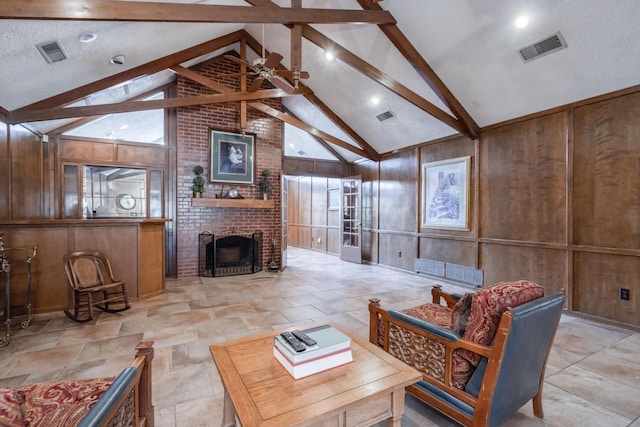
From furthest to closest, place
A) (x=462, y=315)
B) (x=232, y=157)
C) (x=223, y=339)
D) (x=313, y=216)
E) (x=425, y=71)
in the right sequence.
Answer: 1. (x=313, y=216)
2. (x=232, y=157)
3. (x=425, y=71)
4. (x=223, y=339)
5. (x=462, y=315)

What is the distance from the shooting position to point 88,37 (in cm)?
340

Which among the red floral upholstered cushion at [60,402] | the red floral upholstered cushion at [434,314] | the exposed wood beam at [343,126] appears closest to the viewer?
the red floral upholstered cushion at [60,402]

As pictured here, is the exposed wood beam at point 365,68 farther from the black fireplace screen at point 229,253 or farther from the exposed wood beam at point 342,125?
the black fireplace screen at point 229,253

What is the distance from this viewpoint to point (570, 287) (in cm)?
388

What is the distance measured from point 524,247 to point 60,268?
6341mm

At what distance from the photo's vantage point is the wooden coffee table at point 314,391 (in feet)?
3.68

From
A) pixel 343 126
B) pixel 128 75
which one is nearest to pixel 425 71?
pixel 343 126

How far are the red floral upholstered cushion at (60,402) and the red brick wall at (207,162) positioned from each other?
479 centimetres

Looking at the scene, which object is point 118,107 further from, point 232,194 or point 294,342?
point 294,342

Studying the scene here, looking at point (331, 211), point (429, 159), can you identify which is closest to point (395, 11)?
point (429, 159)

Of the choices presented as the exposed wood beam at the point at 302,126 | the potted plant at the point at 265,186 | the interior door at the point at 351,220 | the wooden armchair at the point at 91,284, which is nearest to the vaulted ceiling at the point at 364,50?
the exposed wood beam at the point at 302,126

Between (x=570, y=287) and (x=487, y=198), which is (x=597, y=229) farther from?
(x=487, y=198)

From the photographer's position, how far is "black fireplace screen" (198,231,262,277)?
6.02m

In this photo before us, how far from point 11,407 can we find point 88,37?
152 inches
